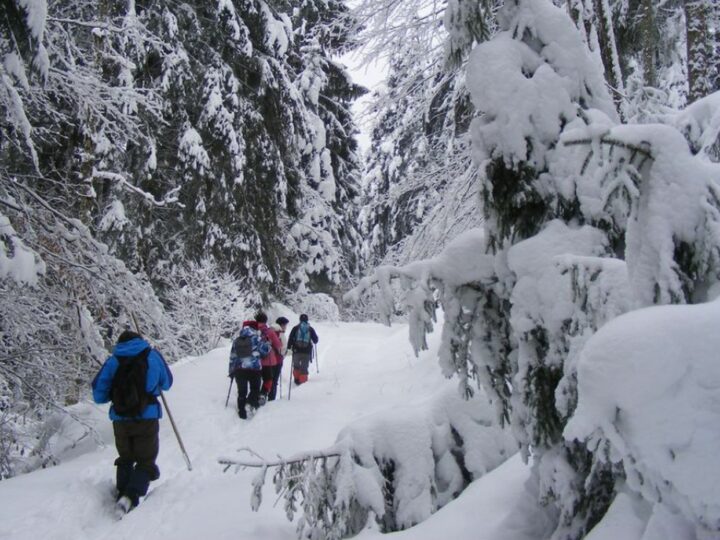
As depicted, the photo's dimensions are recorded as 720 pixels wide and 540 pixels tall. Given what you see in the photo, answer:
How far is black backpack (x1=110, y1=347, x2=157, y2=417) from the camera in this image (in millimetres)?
5852

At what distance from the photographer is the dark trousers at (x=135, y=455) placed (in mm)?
5883

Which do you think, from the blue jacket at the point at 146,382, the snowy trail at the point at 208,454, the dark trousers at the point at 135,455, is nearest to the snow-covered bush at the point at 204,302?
the snowy trail at the point at 208,454

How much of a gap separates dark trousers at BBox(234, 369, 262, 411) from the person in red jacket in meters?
0.44

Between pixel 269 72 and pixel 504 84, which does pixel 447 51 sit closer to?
pixel 504 84

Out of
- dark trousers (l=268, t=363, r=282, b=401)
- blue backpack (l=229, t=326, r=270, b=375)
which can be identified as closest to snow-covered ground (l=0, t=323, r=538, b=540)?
dark trousers (l=268, t=363, r=282, b=401)

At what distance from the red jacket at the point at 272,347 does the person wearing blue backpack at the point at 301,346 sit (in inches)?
39.8

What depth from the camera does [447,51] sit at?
3.32 meters

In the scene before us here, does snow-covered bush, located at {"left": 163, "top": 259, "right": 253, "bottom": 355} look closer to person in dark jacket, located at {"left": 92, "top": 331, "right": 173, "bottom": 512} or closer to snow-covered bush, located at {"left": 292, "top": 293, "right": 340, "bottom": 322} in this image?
snow-covered bush, located at {"left": 292, "top": 293, "right": 340, "bottom": 322}

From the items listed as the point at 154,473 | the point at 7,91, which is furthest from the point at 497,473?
the point at 7,91

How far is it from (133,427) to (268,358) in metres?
4.62

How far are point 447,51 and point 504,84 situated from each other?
582 millimetres

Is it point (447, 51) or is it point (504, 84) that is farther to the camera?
point (447, 51)

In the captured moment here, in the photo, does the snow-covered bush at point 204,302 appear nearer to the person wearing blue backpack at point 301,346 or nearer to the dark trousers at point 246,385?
the person wearing blue backpack at point 301,346

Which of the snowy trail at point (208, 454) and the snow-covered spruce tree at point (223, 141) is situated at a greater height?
the snow-covered spruce tree at point (223, 141)
